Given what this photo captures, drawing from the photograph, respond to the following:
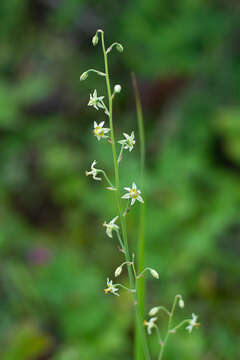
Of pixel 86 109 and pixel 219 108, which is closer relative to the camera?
pixel 219 108

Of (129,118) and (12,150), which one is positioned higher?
(129,118)

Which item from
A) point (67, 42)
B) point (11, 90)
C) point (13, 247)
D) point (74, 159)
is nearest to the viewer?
point (13, 247)

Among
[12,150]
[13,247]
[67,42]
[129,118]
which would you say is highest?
[67,42]

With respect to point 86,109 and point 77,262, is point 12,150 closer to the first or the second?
point 86,109

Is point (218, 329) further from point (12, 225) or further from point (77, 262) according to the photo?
point (12, 225)

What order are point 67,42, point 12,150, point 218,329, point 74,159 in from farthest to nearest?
1. point 67,42
2. point 12,150
3. point 74,159
4. point 218,329

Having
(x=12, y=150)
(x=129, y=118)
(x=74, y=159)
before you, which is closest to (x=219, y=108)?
(x=129, y=118)
